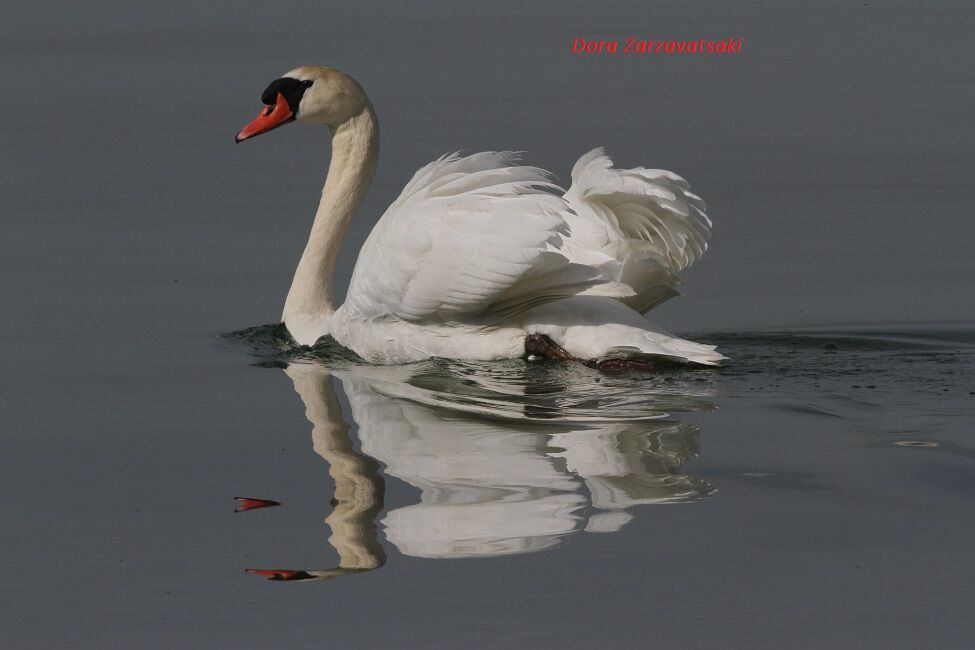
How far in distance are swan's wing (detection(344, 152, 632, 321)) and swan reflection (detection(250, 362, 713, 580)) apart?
44 centimetres

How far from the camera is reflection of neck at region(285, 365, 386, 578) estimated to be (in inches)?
265

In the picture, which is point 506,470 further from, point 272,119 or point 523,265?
point 272,119

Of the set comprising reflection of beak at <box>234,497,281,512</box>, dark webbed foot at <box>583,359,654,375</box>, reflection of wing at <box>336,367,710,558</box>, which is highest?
dark webbed foot at <box>583,359,654,375</box>

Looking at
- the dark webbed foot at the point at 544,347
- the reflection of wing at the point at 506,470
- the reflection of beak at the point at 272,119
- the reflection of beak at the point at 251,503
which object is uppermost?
the reflection of beak at the point at 272,119

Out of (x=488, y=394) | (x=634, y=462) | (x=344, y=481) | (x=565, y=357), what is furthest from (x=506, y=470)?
(x=565, y=357)

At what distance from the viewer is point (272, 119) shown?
38.2 ft

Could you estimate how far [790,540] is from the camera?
22.1 feet

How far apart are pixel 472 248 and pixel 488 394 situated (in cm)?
78

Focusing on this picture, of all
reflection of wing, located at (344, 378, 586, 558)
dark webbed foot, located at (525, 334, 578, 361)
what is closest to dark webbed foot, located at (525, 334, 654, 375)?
dark webbed foot, located at (525, 334, 578, 361)

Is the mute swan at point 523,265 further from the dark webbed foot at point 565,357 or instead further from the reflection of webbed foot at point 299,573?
the reflection of webbed foot at point 299,573

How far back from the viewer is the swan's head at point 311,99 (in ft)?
37.8

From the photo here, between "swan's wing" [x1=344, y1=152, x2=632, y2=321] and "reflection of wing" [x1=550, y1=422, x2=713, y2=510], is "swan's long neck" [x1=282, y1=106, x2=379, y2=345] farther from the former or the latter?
"reflection of wing" [x1=550, y1=422, x2=713, y2=510]

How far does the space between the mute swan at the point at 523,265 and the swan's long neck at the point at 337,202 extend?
86 cm

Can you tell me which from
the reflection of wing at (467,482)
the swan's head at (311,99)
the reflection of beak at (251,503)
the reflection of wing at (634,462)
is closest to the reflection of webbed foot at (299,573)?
the reflection of wing at (467,482)
